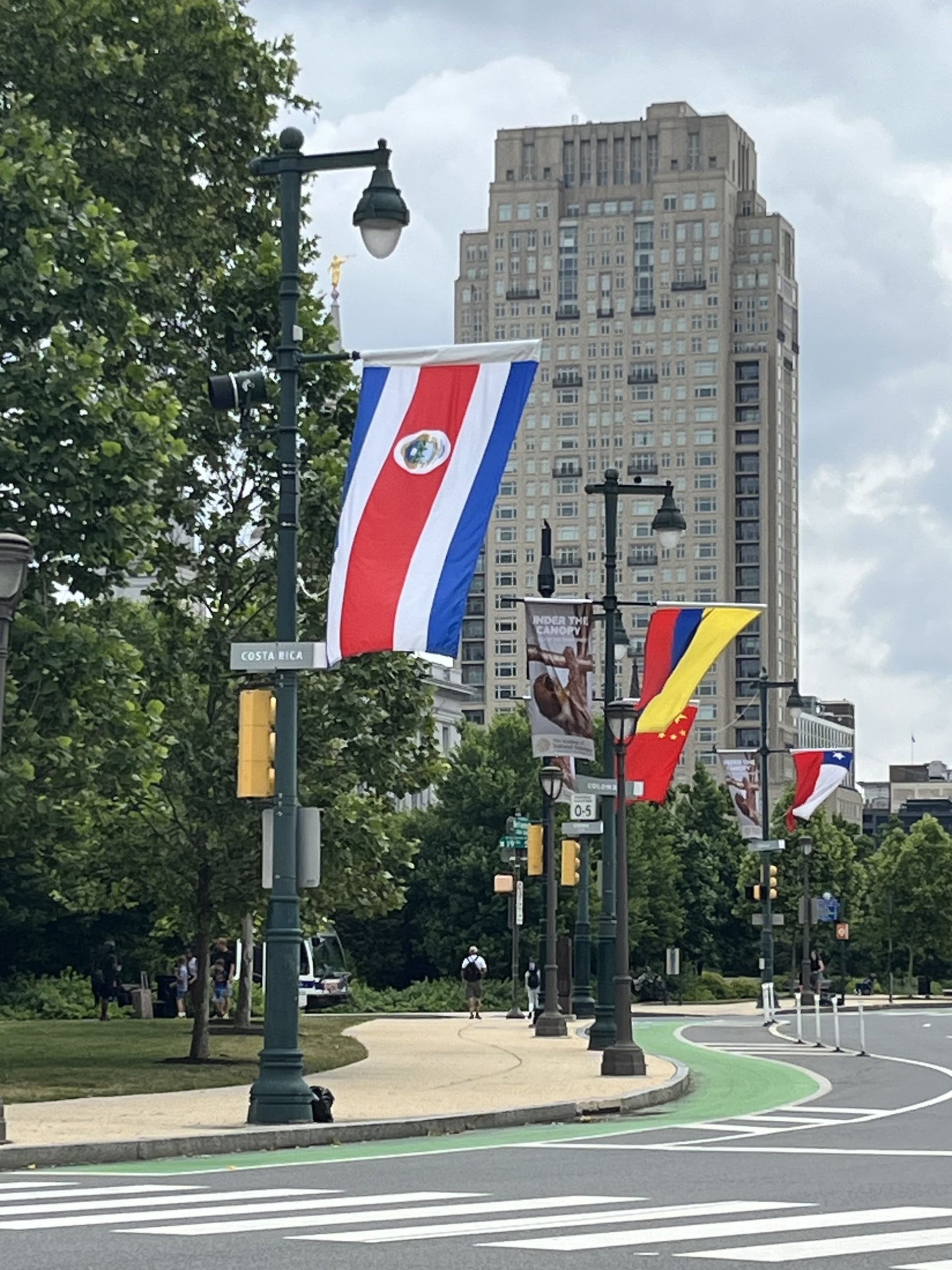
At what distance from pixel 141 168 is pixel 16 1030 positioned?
2201 centimetres

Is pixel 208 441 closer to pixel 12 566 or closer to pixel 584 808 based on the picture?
pixel 584 808

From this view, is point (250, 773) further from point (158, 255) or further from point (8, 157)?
point (158, 255)

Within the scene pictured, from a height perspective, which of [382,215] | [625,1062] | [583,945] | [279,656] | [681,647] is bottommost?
[625,1062]

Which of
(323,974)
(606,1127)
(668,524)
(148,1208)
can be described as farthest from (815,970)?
(148,1208)

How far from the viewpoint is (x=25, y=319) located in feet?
84.0

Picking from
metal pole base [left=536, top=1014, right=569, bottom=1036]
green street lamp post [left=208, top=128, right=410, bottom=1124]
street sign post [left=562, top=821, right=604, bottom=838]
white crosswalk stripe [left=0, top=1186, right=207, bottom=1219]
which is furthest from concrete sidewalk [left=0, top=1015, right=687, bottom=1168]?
metal pole base [left=536, top=1014, right=569, bottom=1036]

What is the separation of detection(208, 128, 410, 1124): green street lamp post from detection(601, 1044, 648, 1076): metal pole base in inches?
355

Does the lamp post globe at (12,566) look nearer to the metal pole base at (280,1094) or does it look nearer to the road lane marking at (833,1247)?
the metal pole base at (280,1094)

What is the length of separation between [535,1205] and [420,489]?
7632 mm

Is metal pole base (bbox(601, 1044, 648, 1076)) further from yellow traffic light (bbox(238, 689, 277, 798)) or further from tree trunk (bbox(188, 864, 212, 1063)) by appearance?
yellow traffic light (bbox(238, 689, 277, 798))

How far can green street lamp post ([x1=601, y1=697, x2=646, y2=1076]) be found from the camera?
2931 centimetres

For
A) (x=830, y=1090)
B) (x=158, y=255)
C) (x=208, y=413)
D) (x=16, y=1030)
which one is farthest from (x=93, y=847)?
(x=16, y=1030)

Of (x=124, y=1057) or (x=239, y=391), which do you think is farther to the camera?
(x=124, y=1057)

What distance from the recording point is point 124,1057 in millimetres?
34844
